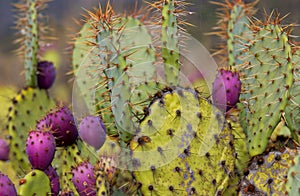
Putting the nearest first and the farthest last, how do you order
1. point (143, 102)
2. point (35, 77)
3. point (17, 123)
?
point (143, 102), point (17, 123), point (35, 77)

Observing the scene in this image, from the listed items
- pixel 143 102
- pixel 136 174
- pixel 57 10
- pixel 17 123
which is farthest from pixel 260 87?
pixel 57 10

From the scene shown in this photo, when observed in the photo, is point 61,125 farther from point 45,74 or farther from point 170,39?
point 45,74

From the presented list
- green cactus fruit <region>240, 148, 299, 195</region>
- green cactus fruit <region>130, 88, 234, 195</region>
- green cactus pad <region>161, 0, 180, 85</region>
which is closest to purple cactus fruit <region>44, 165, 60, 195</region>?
green cactus fruit <region>130, 88, 234, 195</region>

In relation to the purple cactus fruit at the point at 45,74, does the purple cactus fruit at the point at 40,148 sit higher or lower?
lower

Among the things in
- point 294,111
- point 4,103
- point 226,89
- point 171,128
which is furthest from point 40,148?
point 4,103

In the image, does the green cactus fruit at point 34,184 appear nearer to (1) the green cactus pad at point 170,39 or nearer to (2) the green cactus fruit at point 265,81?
(1) the green cactus pad at point 170,39

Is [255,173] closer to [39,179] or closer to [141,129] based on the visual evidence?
[141,129]

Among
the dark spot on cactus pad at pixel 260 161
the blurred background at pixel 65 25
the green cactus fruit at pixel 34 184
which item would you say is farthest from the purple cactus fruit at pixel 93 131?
the blurred background at pixel 65 25
